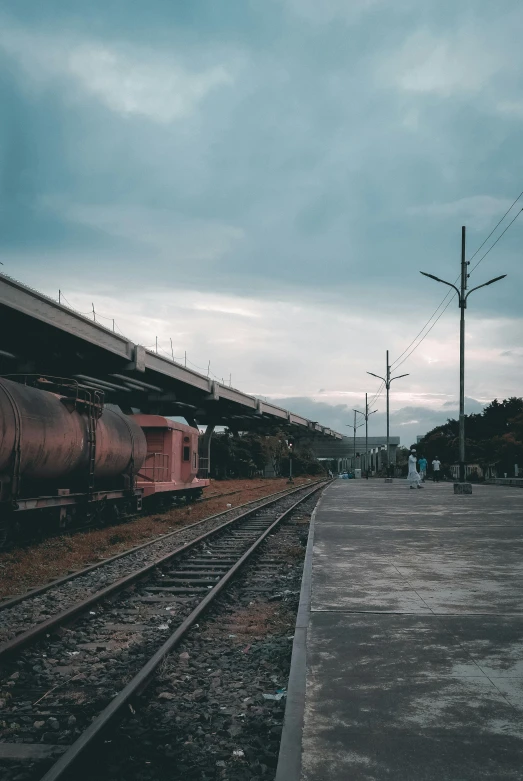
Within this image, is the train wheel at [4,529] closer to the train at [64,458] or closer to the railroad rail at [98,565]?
the train at [64,458]

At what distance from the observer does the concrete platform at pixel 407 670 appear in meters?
3.68

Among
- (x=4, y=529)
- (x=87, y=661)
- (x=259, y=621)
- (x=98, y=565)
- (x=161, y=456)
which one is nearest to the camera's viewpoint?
(x=87, y=661)

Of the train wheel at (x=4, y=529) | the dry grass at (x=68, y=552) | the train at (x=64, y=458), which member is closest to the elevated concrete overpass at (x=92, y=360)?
the train at (x=64, y=458)

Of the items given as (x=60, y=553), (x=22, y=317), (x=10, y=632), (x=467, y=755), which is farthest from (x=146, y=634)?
(x=22, y=317)

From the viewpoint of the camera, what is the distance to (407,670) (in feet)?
17.0

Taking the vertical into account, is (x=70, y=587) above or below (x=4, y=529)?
below

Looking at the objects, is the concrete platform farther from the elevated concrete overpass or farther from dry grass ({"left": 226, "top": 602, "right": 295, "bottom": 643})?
the elevated concrete overpass

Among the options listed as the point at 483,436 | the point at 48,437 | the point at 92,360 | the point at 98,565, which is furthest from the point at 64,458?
the point at 483,436

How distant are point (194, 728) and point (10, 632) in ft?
10.9

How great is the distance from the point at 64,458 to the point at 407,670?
10861 millimetres

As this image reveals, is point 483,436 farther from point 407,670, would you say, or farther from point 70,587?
point 407,670

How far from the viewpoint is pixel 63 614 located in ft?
24.5

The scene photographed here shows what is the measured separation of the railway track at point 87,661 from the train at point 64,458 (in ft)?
12.3

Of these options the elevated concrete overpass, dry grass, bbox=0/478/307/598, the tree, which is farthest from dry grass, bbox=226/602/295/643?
the tree
